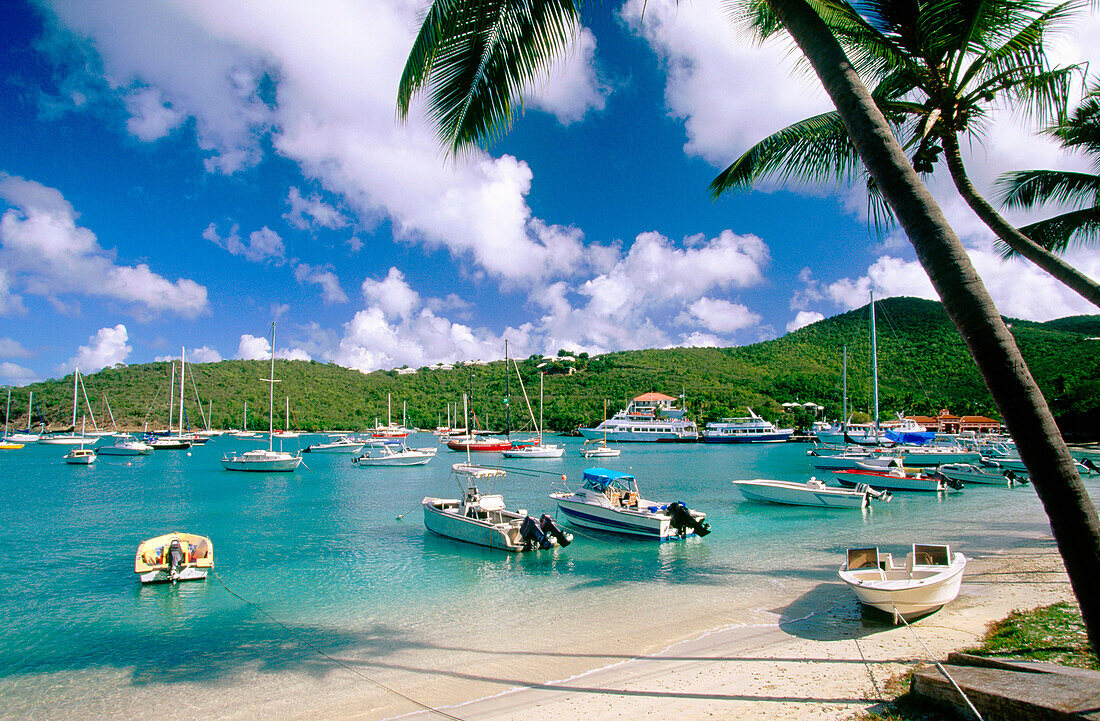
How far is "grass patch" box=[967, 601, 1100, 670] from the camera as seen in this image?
718 centimetres

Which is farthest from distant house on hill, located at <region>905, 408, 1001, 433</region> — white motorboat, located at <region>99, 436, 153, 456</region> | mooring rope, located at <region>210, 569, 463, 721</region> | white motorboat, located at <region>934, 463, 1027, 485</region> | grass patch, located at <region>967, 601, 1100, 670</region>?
white motorboat, located at <region>99, 436, 153, 456</region>

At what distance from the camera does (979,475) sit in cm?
3628

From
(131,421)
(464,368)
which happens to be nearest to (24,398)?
(131,421)

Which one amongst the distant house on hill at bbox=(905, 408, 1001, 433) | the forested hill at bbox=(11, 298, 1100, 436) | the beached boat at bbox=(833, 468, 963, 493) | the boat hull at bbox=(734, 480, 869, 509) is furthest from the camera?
the forested hill at bbox=(11, 298, 1100, 436)

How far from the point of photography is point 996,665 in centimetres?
570

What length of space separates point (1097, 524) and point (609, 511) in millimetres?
17972

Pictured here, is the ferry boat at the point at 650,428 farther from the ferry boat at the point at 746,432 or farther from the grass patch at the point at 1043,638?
the grass patch at the point at 1043,638

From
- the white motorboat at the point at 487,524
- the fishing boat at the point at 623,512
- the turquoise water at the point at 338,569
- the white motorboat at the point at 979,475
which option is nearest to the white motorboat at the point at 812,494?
the turquoise water at the point at 338,569

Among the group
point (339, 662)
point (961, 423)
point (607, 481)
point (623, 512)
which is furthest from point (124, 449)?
point (961, 423)

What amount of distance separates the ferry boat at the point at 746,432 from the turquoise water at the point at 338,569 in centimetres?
5491

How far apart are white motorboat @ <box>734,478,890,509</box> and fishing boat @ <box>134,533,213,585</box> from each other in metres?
23.7

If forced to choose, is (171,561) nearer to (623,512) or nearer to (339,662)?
(339,662)

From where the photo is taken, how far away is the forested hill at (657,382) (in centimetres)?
8294

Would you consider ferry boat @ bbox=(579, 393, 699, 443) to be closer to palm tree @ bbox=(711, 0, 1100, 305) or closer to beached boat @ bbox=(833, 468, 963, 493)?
beached boat @ bbox=(833, 468, 963, 493)
